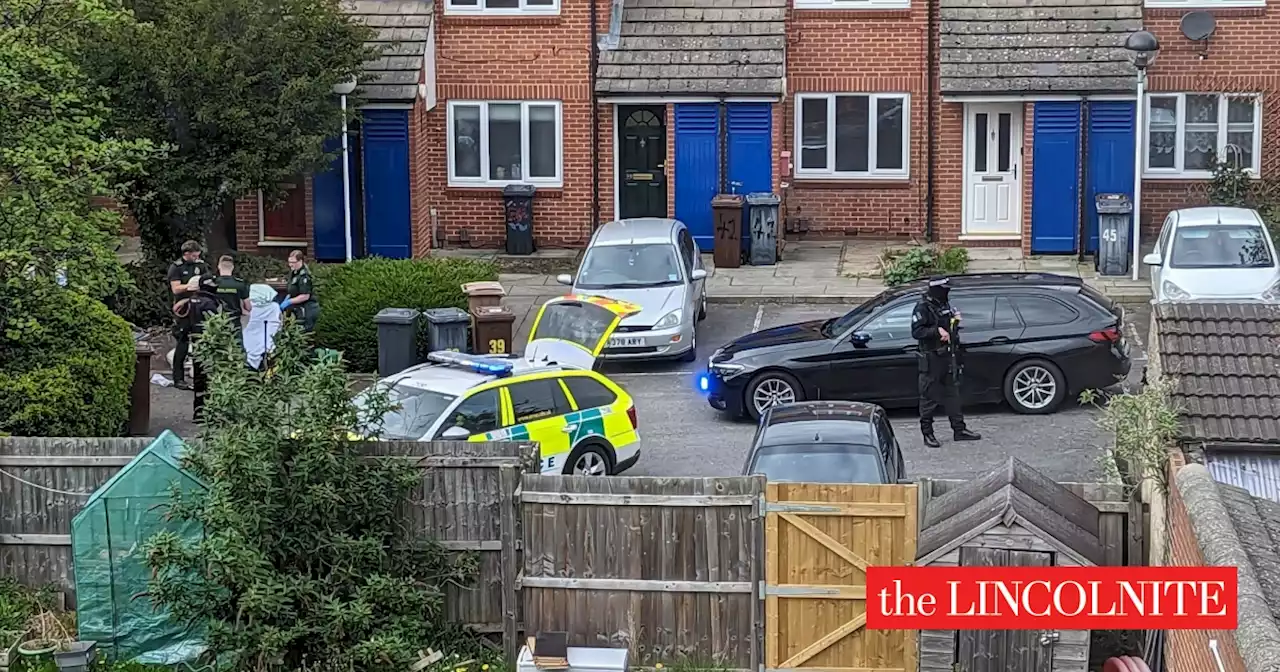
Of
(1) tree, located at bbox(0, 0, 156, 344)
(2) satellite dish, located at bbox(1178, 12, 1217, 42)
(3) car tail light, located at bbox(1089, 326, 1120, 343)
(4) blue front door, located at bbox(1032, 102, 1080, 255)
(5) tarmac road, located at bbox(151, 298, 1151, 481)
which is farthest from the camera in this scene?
(2) satellite dish, located at bbox(1178, 12, 1217, 42)

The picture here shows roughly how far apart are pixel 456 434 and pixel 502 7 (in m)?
13.4

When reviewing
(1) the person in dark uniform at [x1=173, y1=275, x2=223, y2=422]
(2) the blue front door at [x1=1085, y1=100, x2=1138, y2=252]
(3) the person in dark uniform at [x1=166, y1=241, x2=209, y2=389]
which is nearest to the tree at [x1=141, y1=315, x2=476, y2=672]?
(1) the person in dark uniform at [x1=173, y1=275, x2=223, y2=422]

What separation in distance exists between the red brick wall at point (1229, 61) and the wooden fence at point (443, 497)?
16.5m

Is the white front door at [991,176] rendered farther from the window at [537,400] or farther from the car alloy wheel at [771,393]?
the window at [537,400]

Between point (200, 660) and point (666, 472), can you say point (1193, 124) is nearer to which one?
point (666, 472)

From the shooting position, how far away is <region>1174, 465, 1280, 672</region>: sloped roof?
7719mm

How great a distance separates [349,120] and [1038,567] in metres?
15.2

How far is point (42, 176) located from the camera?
16531mm

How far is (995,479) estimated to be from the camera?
12867 mm

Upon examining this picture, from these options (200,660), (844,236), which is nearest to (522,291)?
(844,236)

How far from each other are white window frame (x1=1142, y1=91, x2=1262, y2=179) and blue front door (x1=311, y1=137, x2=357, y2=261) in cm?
1160

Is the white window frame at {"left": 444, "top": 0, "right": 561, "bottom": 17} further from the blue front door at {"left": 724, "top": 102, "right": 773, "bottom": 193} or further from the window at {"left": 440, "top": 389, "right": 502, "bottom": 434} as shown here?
the window at {"left": 440, "top": 389, "right": 502, "bottom": 434}

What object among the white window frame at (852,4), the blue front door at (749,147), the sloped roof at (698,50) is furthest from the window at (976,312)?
the white window frame at (852,4)

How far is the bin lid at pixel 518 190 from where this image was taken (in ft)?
90.2
